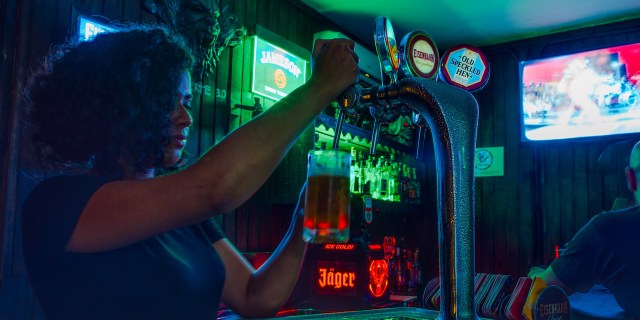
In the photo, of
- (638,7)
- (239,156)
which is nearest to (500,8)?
(638,7)

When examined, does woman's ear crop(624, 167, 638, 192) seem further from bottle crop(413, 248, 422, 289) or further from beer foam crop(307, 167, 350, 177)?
bottle crop(413, 248, 422, 289)

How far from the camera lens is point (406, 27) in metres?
5.34

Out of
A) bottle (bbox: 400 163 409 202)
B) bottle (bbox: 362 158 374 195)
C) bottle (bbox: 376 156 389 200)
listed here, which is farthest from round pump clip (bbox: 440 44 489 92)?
bottle (bbox: 400 163 409 202)

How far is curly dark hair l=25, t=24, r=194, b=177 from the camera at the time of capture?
0.97m

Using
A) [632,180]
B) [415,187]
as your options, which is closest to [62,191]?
[632,180]

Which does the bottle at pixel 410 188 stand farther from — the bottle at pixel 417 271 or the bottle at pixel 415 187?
the bottle at pixel 417 271

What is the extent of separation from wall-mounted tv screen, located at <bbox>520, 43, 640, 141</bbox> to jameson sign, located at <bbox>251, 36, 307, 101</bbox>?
2505 mm

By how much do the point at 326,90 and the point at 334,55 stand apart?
54 mm

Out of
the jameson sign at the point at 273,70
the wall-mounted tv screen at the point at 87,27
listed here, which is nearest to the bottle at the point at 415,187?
the jameson sign at the point at 273,70

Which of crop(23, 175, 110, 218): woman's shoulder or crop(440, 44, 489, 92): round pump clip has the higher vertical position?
crop(440, 44, 489, 92): round pump clip

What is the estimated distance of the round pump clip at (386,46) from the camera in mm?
801

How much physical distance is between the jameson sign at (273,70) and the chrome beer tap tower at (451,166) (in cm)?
314

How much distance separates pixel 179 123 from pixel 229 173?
0.39 meters

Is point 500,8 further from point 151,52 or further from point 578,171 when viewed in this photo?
point 151,52
